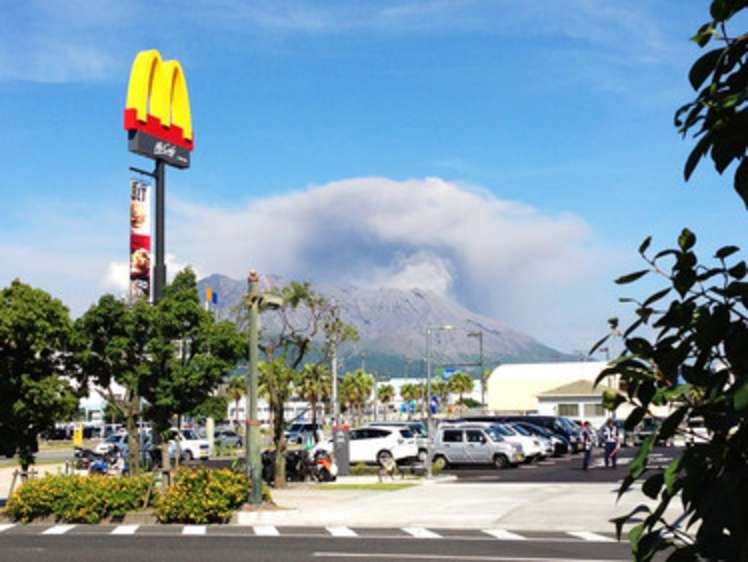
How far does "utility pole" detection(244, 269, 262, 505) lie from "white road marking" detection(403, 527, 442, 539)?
4.24 meters

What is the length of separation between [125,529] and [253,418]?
4.18 m

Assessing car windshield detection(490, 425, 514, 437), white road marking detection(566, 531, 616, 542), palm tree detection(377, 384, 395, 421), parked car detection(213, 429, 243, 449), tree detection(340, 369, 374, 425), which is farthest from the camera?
palm tree detection(377, 384, 395, 421)

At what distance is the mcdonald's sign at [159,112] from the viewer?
39.4 metres

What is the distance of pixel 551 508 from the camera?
23.5 meters

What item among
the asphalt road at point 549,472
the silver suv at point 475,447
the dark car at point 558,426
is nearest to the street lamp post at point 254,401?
the asphalt road at point 549,472

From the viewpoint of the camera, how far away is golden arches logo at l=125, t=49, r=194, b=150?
39.6 metres

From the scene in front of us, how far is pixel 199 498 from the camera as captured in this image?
2225cm

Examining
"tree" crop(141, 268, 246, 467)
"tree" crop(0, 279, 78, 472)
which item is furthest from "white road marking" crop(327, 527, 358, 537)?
"tree" crop(0, 279, 78, 472)

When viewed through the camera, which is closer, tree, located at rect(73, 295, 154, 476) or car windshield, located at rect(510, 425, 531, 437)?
tree, located at rect(73, 295, 154, 476)

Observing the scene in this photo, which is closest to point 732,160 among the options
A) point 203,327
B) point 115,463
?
point 203,327

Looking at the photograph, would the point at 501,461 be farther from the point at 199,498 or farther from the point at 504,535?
the point at 504,535

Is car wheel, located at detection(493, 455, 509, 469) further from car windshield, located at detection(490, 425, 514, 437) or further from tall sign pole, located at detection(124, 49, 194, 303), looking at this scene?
tall sign pole, located at detection(124, 49, 194, 303)

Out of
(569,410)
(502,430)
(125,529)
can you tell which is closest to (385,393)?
(569,410)

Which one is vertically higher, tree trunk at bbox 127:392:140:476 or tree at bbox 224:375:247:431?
tree at bbox 224:375:247:431
